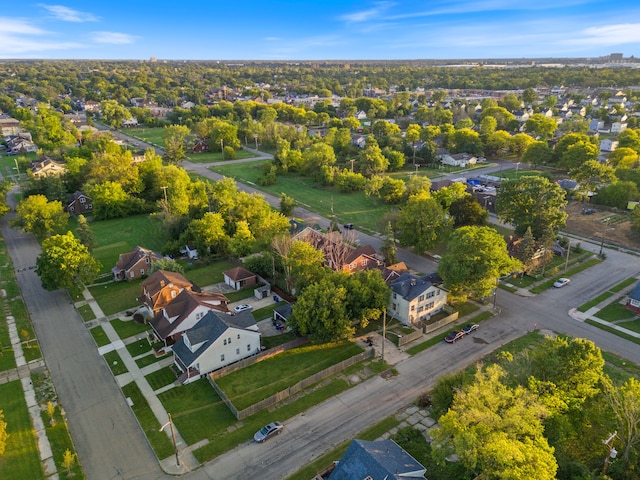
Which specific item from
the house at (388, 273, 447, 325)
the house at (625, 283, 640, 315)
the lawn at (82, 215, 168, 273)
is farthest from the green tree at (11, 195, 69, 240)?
the house at (625, 283, 640, 315)

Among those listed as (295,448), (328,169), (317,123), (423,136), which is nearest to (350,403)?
(295,448)

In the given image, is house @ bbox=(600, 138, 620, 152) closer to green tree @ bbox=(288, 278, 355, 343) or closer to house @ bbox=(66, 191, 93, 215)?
Result: green tree @ bbox=(288, 278, 355, 343)

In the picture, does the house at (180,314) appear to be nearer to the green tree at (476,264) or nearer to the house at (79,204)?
the green tree at (476,264)

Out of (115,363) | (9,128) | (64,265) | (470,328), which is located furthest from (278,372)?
(9,128)

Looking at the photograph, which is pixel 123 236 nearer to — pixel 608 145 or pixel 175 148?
pixel 175 148

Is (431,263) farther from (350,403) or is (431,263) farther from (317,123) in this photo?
(317,123)
